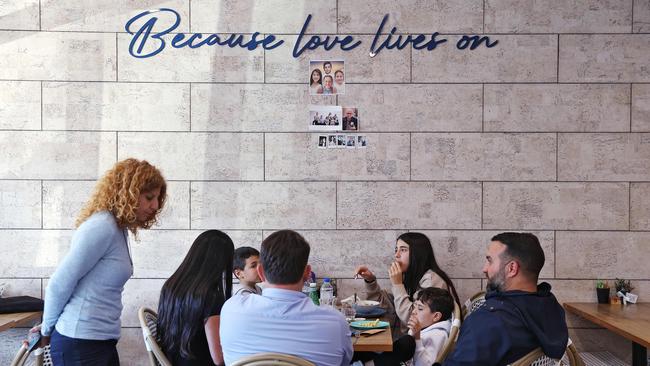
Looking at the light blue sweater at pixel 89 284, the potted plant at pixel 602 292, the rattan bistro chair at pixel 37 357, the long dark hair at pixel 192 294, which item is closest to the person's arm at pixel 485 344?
the long dark hair at pixel 192 294

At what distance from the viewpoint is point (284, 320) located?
A: 6.88ft

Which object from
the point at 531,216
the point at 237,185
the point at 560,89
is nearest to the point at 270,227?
the point at 237,185

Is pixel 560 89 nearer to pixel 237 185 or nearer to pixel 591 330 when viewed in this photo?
pixel 591 330

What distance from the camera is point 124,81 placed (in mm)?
4266

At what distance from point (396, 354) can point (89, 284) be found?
5.02ft

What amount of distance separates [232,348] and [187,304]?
579 millimetres

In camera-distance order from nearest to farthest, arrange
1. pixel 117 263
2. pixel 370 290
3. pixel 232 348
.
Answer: pixel 232 348 → pixel 117 263 → pixel 370 290

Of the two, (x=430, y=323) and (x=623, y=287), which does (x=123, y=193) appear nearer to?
(x=430, y=323)

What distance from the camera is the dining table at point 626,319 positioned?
323 cm

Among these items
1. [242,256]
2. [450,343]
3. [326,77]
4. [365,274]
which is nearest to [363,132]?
[326,77]

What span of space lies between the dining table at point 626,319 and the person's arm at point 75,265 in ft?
9.07

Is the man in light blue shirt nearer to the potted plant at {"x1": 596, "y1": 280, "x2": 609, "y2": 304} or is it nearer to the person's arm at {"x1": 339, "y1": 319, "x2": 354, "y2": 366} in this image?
the person's arm at {"x1": 339, "y1": 319, "x2": 354, "y2": 366}

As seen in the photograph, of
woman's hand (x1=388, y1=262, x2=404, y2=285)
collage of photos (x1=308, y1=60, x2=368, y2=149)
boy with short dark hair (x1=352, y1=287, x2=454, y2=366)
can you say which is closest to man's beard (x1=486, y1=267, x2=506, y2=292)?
boy with short dark hair (x1=352, y1=287, x2=454, y2=366)

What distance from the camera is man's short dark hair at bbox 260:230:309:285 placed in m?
2.17
